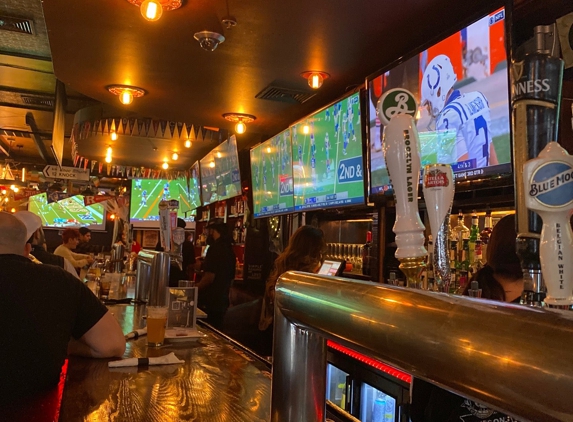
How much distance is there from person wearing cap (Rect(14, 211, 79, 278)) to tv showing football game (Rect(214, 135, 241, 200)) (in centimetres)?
241

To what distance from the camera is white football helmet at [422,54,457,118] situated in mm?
2580

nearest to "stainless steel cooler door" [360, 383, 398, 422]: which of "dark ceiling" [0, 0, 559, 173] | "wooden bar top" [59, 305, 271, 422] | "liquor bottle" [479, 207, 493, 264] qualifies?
"liquor bottle" [479, 207, 493, 264]

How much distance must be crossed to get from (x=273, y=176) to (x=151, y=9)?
2580mm

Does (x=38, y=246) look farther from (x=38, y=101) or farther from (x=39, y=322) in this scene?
(x=38, y=101)

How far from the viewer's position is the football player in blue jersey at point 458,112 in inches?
92.4

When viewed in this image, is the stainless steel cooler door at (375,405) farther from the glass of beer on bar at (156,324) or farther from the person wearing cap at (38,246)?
the person wearing cap at (38,246)

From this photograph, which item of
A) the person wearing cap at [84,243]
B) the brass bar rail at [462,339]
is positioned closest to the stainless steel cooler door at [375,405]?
the brass bar rail at [462,339]

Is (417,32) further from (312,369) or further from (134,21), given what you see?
(312,369)

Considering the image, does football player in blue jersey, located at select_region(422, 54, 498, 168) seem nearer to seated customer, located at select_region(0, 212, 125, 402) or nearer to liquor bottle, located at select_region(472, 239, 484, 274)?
liquor bottle, located at select_region(472, 239, 484, 274)

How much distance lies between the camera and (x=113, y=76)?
14.1ft

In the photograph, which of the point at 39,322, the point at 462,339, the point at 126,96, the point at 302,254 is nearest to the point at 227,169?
the point at 126,96

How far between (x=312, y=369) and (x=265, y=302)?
11.5 ft

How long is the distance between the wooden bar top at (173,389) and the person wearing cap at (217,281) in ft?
10.5

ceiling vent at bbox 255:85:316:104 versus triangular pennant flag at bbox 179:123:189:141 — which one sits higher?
triangular pennant flag at bbox 179:123:189:141
